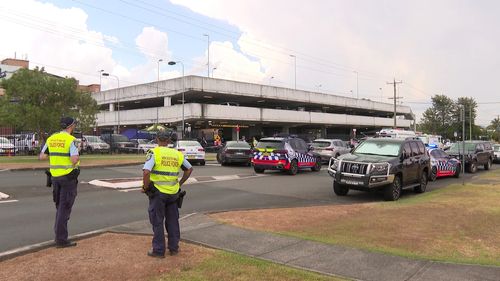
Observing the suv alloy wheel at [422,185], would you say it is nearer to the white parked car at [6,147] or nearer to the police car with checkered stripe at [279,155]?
the police car with checkered stripe at [279,155]

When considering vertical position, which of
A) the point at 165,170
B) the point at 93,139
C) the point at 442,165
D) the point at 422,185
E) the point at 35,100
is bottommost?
the point at 422,185

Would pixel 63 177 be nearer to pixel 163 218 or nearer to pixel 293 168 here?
pixel 163 218

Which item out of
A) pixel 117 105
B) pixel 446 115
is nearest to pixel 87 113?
pixel 117 105

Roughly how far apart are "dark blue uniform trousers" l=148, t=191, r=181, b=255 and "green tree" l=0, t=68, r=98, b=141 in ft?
67.8

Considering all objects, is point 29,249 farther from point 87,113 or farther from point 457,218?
point 87,113

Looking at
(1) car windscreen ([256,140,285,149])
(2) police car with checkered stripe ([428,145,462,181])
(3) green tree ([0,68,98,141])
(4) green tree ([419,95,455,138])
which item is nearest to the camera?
(2) police car with checkered stripe ([428,145,462,181])

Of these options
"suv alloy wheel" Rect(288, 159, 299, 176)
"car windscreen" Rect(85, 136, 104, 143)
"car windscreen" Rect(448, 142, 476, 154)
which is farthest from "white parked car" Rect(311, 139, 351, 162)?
"car windscreen" Rect(85, 136, 104, 143)

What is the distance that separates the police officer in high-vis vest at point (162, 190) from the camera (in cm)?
632

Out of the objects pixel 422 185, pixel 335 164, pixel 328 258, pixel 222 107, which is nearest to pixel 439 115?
pixel 222 107

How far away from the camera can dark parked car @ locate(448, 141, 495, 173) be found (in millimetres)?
25109

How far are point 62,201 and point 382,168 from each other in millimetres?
8892

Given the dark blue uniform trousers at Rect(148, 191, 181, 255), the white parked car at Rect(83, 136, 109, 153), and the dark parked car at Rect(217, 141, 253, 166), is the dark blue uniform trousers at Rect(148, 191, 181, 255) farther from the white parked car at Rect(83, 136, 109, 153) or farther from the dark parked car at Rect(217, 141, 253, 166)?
the white parked car at Rect(83, 136, 109, 153)

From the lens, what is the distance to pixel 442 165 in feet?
69.2

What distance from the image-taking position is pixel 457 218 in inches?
385
